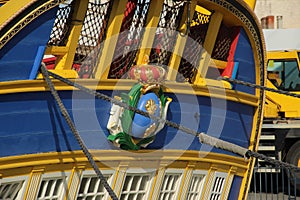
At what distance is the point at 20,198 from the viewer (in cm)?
679

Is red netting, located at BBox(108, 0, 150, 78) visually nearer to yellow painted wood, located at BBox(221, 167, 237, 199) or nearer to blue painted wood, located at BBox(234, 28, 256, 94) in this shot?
blue painted wood, located at BBox(234, 28, 256, 94)

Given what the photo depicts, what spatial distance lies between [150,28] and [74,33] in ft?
2.45

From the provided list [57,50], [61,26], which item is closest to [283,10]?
[61,26]

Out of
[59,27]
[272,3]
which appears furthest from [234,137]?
[272,3]

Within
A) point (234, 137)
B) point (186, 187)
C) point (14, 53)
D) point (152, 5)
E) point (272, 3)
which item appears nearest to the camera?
point (14, 53)

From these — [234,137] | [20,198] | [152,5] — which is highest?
[152,5]

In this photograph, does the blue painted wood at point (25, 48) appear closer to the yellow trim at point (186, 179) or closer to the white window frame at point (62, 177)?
the white window frame at point (62, 177)

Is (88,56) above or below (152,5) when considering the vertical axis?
below

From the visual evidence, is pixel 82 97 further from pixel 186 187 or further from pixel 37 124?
pixel 186 187

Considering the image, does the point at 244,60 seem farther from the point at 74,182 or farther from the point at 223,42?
the point at 74,182

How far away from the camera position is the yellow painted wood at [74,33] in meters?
7.10

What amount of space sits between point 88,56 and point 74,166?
90 cm

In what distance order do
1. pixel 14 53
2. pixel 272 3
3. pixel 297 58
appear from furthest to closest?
pixel 272 3, pixel 297 58, pixel 14 53

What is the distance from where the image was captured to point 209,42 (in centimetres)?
816
